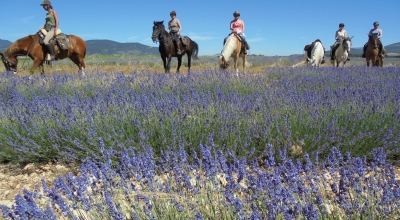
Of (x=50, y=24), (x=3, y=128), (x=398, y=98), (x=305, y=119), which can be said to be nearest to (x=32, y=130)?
(x=3, y=128)

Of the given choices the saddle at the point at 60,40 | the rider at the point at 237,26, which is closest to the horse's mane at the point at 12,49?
the saddle at the point at 60,40

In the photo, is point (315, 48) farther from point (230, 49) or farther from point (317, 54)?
point (230, 49)

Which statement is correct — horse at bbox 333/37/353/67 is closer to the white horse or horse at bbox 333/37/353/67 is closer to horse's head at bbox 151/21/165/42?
the white horse

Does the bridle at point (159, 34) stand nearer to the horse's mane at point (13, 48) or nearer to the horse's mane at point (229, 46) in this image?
the horse's mane at point (229, 46)

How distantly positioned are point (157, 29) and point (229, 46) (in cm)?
203

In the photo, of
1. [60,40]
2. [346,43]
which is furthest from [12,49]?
[346,43]

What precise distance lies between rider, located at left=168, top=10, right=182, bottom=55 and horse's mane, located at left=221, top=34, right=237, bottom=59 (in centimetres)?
183

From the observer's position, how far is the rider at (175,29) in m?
9.52

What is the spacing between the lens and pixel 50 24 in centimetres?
826

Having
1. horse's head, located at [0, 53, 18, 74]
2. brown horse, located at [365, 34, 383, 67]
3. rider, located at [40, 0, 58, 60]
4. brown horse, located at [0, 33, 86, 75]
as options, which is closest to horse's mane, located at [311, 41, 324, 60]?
brown horse, located at [365, 34, 383, 67]

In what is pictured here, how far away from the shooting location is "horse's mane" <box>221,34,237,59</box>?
8094 mm

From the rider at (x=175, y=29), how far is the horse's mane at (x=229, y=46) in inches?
72.1

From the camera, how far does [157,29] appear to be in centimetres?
876

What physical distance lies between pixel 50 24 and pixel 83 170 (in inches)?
301
